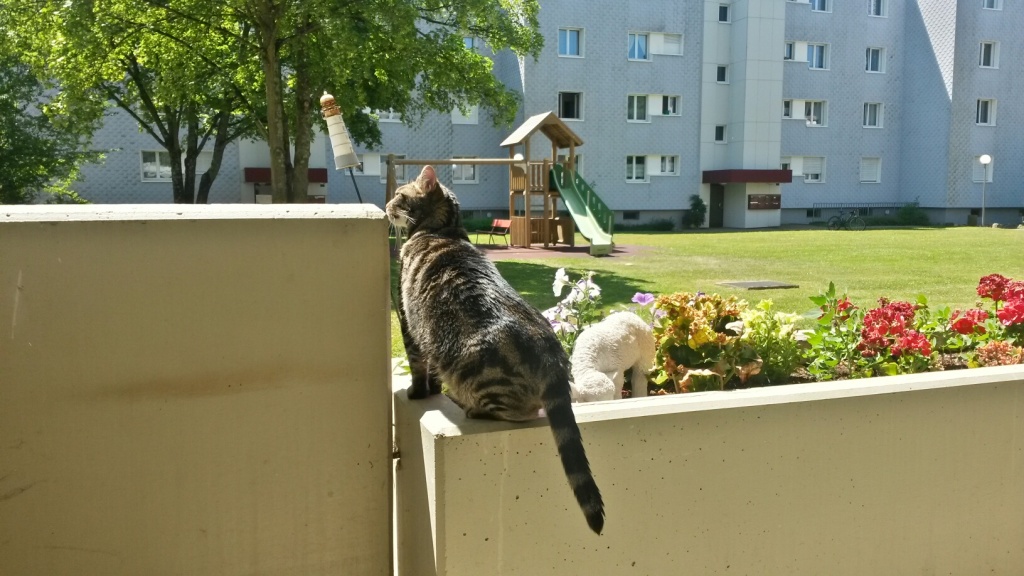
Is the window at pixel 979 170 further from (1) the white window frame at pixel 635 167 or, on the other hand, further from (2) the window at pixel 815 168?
(1) the white window frame at pixel 635 167

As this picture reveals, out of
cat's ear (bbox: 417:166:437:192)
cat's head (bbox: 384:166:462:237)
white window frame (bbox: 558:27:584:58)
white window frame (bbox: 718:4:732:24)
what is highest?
white window frame (bbox: 718:4:732:24)

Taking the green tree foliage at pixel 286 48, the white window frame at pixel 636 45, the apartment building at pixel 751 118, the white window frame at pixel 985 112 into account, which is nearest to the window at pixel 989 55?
the apartment building at pixel 751 118

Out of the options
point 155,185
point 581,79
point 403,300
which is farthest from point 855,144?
point 403,300

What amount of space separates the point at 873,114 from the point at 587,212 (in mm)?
24331

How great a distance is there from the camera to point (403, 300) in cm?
282

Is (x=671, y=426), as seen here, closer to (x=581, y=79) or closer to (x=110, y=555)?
(x=110, y=555)

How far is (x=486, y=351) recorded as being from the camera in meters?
2.40

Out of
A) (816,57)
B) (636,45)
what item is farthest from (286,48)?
(816,57)

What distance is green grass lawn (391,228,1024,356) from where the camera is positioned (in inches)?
393

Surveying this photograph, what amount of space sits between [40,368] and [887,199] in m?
40.1

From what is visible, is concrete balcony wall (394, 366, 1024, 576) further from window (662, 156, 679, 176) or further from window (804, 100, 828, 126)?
window (804, 100, 828, 126)

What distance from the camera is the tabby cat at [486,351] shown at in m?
2.30

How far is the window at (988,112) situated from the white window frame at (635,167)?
1592 cm

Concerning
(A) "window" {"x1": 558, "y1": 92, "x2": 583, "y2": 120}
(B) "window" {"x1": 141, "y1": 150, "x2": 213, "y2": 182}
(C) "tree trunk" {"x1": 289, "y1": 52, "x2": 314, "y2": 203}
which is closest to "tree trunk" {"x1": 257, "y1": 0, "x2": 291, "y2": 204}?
(C) "tree trunk" {"x1": 289, "y1": 52, "x2": 314, "y2": 203}
